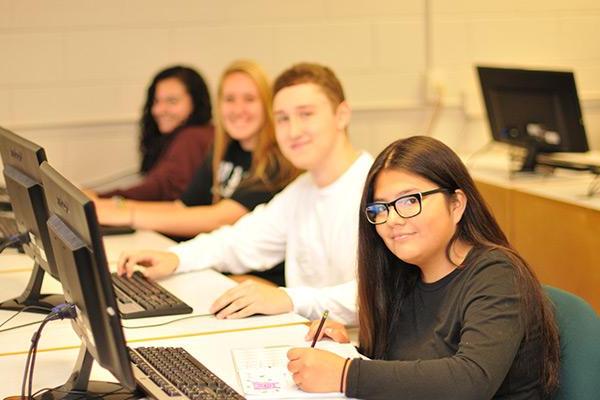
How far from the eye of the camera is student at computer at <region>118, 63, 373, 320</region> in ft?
9.20

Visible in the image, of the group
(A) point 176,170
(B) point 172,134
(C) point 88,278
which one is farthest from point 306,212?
(B) point 172,134

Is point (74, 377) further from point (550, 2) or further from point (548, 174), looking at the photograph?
point (550, 2)

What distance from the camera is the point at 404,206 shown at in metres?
1.95

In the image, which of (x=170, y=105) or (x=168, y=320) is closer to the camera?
(x=168, y=320)

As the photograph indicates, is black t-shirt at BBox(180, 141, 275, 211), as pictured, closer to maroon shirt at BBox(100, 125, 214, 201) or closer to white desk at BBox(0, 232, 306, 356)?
maroon shirt at BBox(100, 125, 214, 201)

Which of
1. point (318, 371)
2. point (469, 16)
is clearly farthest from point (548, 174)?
point (318, 371)

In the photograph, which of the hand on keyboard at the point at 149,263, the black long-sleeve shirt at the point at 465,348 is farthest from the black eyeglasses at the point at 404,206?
the hand on keyboard at the point at 149,263

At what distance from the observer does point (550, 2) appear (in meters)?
5.20

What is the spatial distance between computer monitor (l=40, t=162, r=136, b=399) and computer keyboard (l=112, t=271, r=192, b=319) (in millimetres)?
604

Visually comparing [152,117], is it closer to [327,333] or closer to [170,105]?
[170,105]

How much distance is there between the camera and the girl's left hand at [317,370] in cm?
175

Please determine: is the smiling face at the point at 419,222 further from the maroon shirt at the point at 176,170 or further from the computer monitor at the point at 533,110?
the maroon shirt at the point at 176,170

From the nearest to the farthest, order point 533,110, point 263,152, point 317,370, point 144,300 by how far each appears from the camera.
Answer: point 317,370
point 144,300
point 263,152
point 533,110

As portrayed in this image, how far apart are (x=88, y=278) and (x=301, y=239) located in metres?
1.43
